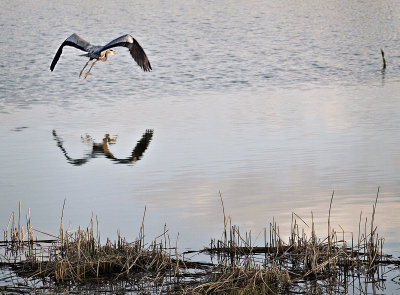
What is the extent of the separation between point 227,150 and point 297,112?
12.4 ft

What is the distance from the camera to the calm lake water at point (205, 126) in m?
9.06

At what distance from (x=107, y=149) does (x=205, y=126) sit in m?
2.26

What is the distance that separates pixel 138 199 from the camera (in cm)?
955

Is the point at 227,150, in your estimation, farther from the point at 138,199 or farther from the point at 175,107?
the point at 175,107

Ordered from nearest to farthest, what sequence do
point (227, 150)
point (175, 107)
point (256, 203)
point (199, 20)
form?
point (256, 203)
point (227, 150)
point (175, 107)
point (199, 20)

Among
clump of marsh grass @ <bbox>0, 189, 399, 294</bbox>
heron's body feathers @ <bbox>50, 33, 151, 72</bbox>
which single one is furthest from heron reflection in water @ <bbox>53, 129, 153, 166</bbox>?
clump of marsh grass @ <bbox>0, 189, 399, 294</bbox>

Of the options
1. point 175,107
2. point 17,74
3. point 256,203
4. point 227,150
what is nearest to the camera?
point 256,203

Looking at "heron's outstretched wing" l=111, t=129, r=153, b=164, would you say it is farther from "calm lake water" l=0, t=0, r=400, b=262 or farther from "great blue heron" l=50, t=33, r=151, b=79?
"great blue heron" l=50, t=33, r=151, b=79

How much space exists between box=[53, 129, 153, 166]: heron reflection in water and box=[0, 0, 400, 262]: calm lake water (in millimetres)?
62

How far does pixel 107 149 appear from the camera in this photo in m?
12.8

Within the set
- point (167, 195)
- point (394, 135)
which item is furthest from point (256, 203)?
point (394, 135)

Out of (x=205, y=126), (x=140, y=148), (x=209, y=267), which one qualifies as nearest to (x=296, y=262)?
(x=209, y=267)

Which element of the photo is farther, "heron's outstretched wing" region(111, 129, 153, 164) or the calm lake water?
"heron's outstretched wing" region(111, 129, 153, 164)

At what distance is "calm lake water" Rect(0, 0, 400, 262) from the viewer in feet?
29.7
